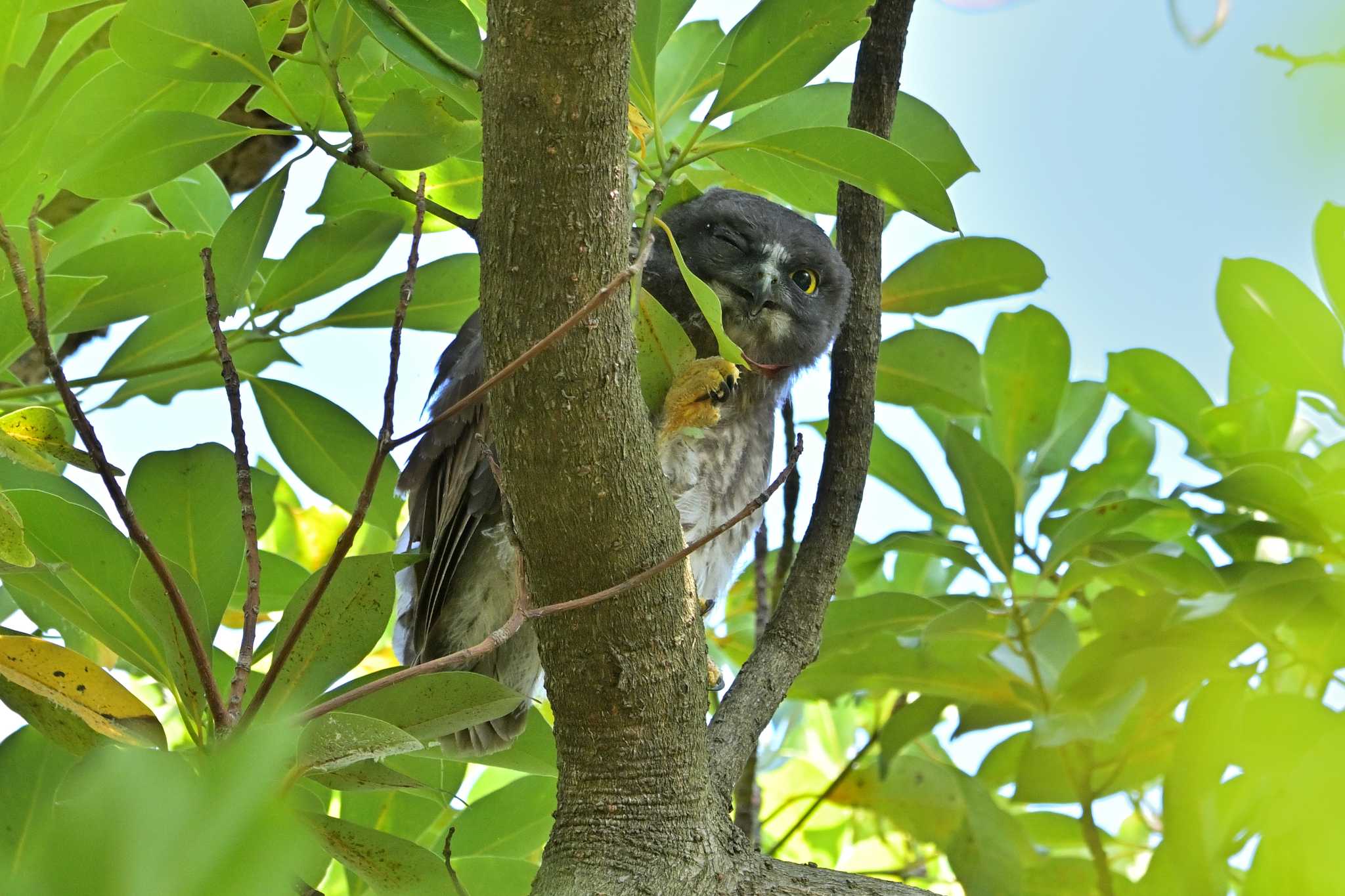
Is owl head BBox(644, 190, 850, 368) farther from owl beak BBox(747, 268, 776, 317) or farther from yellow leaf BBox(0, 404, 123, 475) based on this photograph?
yellow leaf BBox(0, 404, 123, 475)

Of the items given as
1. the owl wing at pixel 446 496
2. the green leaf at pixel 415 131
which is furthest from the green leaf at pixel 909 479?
the green leaf at pixel 415 131

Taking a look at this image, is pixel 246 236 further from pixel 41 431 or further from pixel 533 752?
pixel 533 752

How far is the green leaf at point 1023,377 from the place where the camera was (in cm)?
291

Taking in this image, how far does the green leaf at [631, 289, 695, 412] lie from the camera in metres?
1.86

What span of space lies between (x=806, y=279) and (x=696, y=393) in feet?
5.97

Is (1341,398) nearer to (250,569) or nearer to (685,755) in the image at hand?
(685,755)

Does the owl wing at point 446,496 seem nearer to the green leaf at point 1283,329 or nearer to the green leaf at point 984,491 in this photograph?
the green leaf at point 984,491

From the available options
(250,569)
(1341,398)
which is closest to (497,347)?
(250,569)

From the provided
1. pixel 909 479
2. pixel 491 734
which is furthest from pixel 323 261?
pixel 909 479

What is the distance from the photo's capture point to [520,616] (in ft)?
5.05

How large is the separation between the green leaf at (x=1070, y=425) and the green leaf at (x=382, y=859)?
1933 mm

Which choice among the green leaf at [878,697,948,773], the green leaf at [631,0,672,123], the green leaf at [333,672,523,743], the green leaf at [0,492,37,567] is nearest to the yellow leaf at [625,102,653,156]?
the green leaf at [631,0,672,123]

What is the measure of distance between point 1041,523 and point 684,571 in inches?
59.7

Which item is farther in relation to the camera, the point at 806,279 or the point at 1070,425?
the point at 806,279
